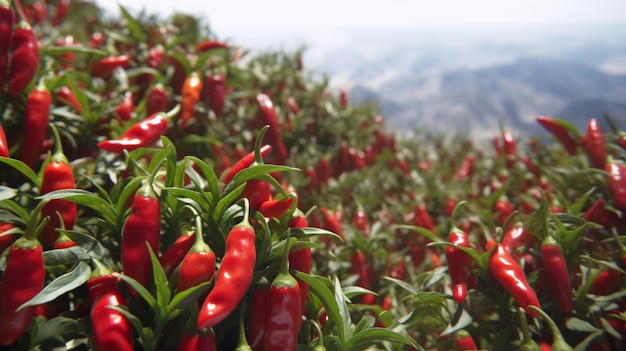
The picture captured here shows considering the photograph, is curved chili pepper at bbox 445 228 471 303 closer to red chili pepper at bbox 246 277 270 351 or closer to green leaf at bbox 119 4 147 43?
red chili pepper at bbox 246 277 270 351

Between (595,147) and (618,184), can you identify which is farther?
(595,147)

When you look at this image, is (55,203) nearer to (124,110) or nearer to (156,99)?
(124,110)

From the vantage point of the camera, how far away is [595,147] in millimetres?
1854

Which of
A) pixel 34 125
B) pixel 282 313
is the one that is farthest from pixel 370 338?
pixel 34 125

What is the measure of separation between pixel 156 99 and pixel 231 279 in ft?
4.90

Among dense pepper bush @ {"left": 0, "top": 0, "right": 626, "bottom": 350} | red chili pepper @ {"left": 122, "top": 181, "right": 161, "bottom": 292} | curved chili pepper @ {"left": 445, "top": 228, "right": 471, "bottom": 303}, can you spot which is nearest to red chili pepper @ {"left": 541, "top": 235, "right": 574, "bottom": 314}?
dense pepper bush @ {"left": 0, "top": 0, "right": 626, "bottom": 350}

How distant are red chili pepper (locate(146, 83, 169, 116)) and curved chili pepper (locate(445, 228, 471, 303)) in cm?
163

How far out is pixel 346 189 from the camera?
3.13 m

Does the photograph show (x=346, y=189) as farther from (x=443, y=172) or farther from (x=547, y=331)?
(x=547, y=331)

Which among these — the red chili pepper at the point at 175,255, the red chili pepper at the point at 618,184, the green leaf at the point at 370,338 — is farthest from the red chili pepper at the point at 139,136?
the red chili pepper at the point at 618,184

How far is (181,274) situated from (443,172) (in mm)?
3262

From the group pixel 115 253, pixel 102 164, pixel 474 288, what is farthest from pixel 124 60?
pixel 474 288

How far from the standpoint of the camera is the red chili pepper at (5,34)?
61.7 inches

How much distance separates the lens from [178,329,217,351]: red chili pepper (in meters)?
0.95
